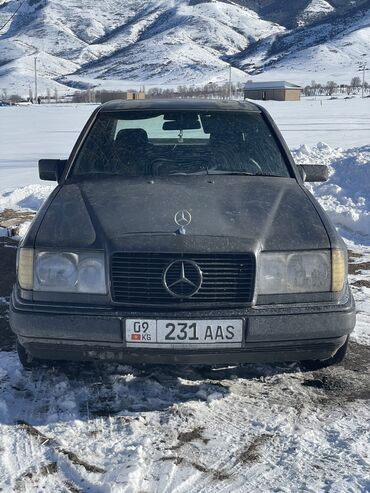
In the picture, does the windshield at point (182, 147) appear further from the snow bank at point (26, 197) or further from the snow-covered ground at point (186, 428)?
the snow bank at point (26, 197)

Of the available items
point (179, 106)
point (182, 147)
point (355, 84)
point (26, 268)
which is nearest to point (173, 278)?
point (26, 268)

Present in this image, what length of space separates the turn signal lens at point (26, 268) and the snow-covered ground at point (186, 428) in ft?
2.12

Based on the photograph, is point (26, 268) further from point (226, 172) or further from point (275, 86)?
point (275, 86)

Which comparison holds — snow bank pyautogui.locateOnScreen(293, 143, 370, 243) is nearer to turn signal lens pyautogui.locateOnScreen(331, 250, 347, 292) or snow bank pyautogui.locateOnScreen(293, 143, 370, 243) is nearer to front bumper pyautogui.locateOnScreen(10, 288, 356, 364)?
turn signal lens pyautogui.locateOnScreen(331, 250, 347, 292)

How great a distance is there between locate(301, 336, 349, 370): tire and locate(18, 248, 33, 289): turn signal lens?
5.76 ft

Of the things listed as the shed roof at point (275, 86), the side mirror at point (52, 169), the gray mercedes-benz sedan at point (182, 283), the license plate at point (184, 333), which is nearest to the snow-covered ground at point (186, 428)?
the gray mercedes-benz sedan at point (182, 283)

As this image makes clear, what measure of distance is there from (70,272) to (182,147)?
5.35 feet

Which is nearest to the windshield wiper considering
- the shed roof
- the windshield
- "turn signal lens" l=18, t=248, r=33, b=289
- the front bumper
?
the windshield

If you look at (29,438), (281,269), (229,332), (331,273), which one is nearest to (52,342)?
(29,438)

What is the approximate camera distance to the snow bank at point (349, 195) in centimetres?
720

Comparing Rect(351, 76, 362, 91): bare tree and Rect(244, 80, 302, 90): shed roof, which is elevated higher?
Rect(351, 76, 362, 91): bare tree

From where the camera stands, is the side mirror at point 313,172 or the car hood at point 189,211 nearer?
the car hood at point 189,211

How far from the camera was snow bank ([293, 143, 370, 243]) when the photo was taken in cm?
720

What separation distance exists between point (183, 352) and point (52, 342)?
0.69 metres
